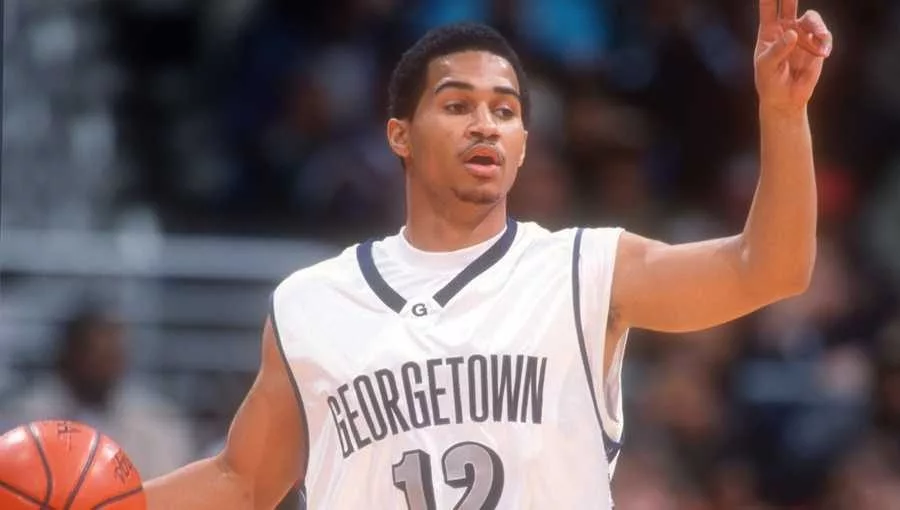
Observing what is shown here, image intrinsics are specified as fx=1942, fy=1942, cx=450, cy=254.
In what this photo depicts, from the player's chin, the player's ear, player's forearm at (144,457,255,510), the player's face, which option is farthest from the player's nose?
player's forearm at (144,457,255,510)

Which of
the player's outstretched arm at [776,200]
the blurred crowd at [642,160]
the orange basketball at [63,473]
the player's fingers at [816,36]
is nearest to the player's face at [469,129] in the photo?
the player's outstretched arm at [776,200]

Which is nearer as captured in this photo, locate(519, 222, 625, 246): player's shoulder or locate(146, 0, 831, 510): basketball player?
locate(146, 0, 831, 510): basketball player

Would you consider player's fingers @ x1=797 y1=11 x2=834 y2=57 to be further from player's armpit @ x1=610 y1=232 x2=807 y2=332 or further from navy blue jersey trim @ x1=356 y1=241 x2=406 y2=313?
navy blue jersey trim @ x1=356 y1=241 x2=406 y2=313

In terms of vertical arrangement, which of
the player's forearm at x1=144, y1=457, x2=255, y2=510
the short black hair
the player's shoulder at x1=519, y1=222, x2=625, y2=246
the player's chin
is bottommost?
the player's forearm at x1=144, y1=457, x2=255, y2=510

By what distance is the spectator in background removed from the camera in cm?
815

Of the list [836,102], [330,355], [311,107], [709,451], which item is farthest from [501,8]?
[330,355]

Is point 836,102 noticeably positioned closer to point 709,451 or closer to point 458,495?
point 709,451

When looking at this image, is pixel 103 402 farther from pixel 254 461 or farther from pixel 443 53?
pixel 443 53

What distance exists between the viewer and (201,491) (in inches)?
207

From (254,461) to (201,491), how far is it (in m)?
0.16

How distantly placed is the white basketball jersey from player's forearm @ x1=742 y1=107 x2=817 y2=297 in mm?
538

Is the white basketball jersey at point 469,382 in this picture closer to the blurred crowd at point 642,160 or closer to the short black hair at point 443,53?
the short black hair at point 443,53

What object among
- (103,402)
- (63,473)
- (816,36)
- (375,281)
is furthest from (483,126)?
(103,402)

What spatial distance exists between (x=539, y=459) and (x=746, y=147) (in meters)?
5.37
